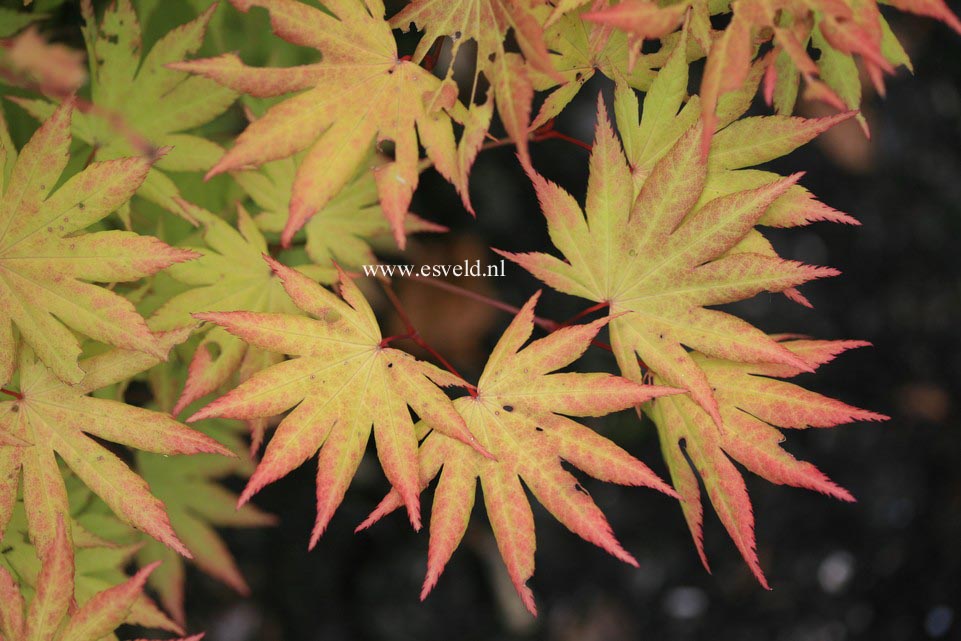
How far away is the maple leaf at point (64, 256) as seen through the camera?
73 cm

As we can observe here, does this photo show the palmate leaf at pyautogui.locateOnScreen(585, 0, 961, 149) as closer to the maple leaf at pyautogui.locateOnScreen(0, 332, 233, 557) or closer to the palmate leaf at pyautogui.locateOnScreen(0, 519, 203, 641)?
the maple leaf at pyautogui.locateOnScreen(0, 332, 233, 557)

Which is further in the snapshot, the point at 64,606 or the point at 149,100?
the point at 149,100

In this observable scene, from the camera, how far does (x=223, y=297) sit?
94cm

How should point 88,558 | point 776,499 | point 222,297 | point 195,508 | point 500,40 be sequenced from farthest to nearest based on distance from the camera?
point 776,499, point 195,508, point 88,558, point 222,297, point 500,40

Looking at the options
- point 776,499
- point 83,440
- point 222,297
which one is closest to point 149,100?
point 222,297

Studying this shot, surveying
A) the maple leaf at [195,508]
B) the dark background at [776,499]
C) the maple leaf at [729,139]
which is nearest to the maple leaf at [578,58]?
the maple leaf at [729,139]

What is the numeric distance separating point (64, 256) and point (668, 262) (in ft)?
2.07

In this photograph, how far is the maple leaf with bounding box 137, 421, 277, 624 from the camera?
1.23m

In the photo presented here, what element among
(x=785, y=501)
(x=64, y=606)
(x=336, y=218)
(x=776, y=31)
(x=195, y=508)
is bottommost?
(x=785, y=501)

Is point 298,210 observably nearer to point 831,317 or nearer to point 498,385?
point 498,385

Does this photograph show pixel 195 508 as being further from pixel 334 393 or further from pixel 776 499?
pixel 776 499

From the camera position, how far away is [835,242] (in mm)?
1954

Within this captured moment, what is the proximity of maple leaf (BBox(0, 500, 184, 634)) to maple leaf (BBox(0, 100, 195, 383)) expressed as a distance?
21 cm

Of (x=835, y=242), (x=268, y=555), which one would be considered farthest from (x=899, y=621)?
(x=268, y=555)
